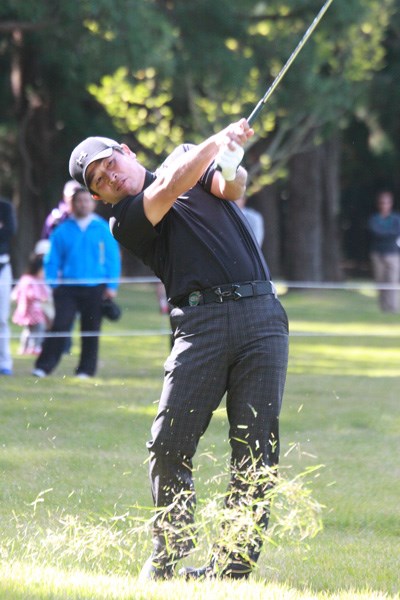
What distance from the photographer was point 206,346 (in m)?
5.09

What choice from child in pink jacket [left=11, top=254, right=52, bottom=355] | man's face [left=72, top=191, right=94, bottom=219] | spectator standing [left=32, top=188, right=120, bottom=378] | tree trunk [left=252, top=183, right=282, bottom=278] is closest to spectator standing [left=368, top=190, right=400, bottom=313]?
child in pink jacket [left=11, top=254, right=52, bottom=355]

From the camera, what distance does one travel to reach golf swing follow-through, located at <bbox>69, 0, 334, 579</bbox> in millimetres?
5090

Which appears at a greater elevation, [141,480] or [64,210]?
[64,210]

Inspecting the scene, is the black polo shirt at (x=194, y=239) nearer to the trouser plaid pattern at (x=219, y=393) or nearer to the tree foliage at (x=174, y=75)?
the trouser plaid pattern at (x=219, y=393)

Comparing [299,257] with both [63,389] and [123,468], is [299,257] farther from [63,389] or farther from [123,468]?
[123,468]

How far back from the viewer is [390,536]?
20.5ft

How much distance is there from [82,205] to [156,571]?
7.42 meters

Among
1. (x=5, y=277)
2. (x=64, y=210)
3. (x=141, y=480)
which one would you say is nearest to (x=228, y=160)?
(x=141, y=480)

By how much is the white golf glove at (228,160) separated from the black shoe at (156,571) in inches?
64.4

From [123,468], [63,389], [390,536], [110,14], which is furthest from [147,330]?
[390,536]

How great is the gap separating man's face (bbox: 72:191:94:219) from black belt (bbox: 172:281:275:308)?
23.3 ft

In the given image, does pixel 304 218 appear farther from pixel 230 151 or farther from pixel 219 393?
pixel 230 151

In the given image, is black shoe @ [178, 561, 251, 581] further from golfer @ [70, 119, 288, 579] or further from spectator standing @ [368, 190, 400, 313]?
spectator standing @ [368, 190, 400, 313]

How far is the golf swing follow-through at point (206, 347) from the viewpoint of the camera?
509 cm
